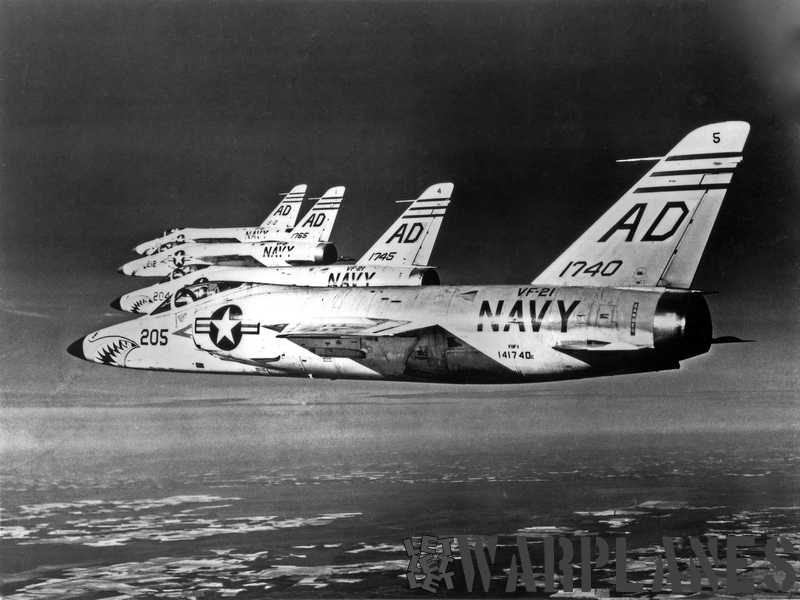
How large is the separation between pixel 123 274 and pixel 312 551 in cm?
740

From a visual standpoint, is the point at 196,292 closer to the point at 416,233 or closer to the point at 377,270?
the point at 377,270

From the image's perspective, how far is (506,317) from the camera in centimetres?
940

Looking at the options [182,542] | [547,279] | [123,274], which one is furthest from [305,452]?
[123,274]

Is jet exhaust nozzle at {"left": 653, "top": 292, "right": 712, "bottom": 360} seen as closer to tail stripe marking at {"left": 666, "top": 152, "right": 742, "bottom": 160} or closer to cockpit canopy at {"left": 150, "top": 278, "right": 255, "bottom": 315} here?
tail stripe marking at {"left": 666, "top": 152, "right": 742, "bottom": 160}

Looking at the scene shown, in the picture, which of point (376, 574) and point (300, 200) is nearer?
point (376, 574)

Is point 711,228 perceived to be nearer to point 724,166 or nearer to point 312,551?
point 724,166

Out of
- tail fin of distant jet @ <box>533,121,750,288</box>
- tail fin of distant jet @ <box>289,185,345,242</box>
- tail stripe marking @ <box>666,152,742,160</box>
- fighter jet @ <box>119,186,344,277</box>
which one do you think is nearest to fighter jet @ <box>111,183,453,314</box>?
fighter jet @ <box>119,186,344,277</box>

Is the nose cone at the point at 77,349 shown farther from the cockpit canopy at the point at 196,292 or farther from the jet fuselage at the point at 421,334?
the cockpit canopy at the point at 196,292

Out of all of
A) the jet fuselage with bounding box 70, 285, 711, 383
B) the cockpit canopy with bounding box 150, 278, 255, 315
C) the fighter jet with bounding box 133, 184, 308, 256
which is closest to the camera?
the jet fuselage with bounding box 70, 285, 711, 383

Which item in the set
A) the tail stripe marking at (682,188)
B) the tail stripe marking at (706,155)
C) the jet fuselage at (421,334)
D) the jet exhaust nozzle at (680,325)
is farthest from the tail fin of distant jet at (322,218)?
the jet exhaust nozzle at (680,325)

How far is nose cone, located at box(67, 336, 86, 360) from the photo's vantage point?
11812mm

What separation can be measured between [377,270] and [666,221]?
6.13 meters

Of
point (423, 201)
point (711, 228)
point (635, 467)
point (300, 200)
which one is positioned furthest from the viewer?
point (300, 200)

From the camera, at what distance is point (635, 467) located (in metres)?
12.5
